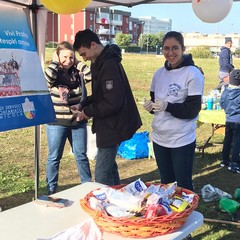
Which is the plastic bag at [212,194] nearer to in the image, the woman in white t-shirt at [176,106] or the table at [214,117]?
the woman in white t-shirt at [176,106]

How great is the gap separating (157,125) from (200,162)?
264 cm

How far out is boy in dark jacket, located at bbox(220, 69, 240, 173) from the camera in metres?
4.67

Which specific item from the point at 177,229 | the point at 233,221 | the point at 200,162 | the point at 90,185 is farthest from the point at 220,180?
the point at 177,229

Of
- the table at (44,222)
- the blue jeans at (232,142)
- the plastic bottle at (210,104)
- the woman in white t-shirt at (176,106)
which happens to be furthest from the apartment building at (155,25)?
the table at (44,222)

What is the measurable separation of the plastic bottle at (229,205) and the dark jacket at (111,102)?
133cm

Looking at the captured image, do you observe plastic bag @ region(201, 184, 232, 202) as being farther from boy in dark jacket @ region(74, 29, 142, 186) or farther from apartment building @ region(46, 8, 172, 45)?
apartment building @ region(46, 8, 172, 45)

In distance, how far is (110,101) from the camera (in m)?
2.57

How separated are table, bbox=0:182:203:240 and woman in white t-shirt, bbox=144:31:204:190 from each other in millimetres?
1000

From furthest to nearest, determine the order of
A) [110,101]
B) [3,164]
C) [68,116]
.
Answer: [3,164] < [68,116] < [110,101]

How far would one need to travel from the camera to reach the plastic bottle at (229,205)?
348 cm

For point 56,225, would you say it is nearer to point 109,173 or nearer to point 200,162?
point 109,173

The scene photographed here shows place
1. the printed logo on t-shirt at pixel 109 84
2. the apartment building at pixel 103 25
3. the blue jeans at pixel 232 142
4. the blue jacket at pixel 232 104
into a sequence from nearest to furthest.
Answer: the printed logo on t-shirt at pixel 109 84 → the blue jacket at pixel 232 104 → the blue jeans at pixel 232 142 → the apartment building at pixel 103 25

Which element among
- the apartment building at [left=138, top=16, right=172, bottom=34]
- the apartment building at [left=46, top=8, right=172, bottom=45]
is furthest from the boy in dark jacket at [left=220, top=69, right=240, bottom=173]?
the apartment building at [left=138, top=16, right=172, bottom=34]

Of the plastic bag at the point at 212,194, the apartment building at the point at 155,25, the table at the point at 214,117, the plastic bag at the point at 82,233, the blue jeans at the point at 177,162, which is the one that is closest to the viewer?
the plastic bag at the point at 82,233
